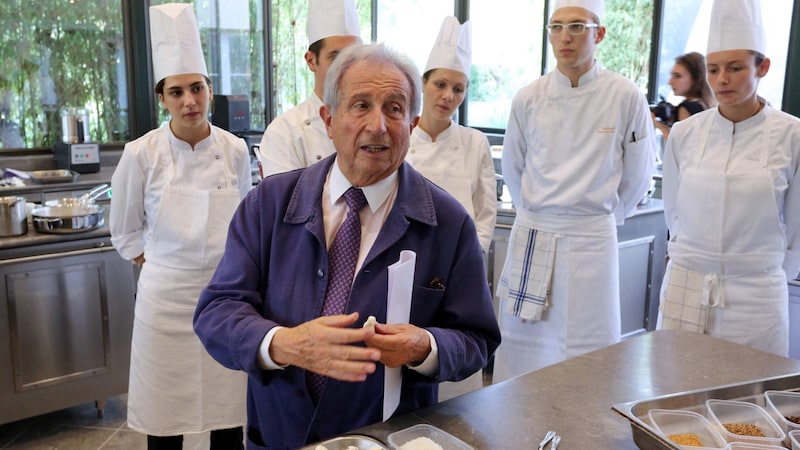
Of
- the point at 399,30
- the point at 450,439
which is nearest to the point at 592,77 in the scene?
the point at 450,439

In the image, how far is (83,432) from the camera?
2848 mm

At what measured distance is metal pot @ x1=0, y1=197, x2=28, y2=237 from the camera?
8.68 feet

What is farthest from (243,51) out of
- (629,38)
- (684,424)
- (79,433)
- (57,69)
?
(684,424)

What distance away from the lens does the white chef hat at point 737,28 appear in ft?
7.05

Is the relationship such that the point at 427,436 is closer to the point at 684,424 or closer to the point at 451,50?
the point at 684,424

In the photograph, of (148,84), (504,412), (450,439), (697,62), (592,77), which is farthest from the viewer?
(148,84)

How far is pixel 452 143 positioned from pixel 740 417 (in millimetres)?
1451

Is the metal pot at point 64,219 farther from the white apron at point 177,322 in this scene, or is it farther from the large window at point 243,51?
the large window at point 243,51

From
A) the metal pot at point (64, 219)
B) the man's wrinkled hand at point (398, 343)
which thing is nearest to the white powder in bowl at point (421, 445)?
the man's wrinkled hand at point (398, 343)

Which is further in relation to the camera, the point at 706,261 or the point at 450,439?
the point at 706,261

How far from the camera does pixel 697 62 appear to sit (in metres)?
3.65

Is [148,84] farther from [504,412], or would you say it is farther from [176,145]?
[504,412]

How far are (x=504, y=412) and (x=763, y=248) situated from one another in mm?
1231

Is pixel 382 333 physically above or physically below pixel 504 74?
below
